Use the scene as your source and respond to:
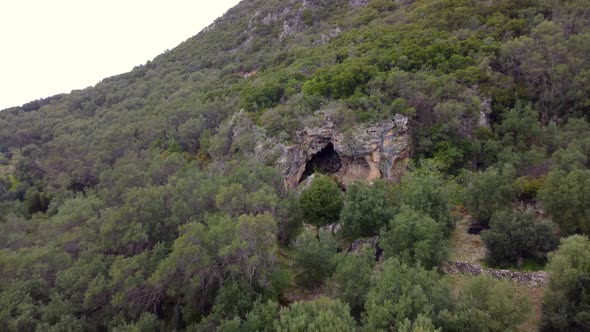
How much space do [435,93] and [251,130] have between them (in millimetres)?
18989

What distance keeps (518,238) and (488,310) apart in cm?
798

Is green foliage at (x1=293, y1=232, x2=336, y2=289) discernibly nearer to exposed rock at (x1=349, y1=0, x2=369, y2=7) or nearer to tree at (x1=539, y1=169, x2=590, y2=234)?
tree at (x1=539, y1=169, x2=590, y2=234)

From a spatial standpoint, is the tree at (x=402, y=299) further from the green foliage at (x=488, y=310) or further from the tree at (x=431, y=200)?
the tree at (x=431, y=200)

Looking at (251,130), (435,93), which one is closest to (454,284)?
(435,93)

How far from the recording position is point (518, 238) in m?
19.9

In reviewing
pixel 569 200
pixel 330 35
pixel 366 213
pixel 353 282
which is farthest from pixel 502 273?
pixel 330 35

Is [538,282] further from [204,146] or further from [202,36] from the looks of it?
[202,36]

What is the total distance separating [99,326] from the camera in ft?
63.0

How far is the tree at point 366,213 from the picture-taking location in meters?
23.9

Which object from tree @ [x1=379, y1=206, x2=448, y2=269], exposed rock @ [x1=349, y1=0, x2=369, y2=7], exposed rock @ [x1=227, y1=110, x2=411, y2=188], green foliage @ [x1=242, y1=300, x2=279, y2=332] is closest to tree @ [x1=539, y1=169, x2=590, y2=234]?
tree @ [x1=379, y1=206, x2=448, y2=269]

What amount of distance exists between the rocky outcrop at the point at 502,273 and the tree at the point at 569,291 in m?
3.18

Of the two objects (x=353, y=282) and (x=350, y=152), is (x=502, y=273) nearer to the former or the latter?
(x=353, y=282)

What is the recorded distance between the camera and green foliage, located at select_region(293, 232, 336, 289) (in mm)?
21422

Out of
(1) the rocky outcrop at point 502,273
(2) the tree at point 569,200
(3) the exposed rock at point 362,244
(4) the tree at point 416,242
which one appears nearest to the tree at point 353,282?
(4) the tree at point 416,242
